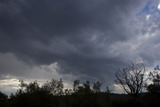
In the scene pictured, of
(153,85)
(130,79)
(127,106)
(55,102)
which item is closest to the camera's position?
(55,102)

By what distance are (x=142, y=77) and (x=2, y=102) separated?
44616 millimetres

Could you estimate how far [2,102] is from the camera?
41.6 metres

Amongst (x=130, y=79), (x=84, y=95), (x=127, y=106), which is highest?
(x=130, y=79)

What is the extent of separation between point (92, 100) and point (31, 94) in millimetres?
28509

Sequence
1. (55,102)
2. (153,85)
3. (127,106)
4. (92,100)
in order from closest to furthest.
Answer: (55,102), (127,106), (153,85), (92,100)

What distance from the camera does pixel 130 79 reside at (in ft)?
241

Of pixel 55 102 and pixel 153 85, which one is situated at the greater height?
pixel 153 85

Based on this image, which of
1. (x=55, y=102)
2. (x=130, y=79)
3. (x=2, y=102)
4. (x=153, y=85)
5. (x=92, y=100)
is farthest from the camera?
(x=130, y=79)

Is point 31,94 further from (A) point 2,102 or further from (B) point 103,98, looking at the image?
(B) point 103,98

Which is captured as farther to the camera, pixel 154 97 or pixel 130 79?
pixel 130 79

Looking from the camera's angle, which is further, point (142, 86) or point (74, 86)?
point (74, 86)

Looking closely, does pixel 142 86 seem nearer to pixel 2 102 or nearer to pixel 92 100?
pixel 92 100

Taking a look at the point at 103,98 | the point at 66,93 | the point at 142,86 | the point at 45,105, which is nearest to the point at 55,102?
the point at 45,105

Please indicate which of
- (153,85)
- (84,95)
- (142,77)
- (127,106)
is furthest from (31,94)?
(142,77)
